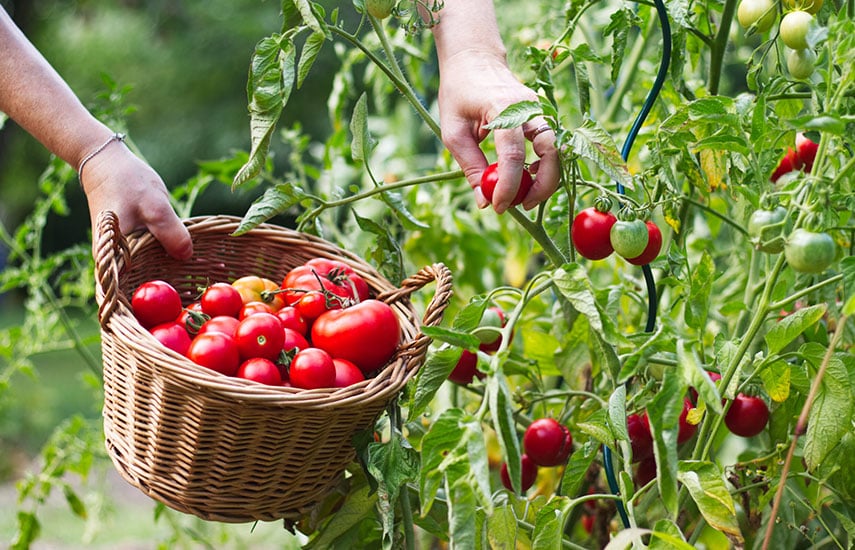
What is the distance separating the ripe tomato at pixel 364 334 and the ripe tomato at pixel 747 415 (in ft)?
1.16

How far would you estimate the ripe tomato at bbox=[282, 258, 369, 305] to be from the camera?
3.34ft

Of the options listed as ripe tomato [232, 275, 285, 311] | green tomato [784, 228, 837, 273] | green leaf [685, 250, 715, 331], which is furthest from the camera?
ripe tomato [232, 275, 285, 311]

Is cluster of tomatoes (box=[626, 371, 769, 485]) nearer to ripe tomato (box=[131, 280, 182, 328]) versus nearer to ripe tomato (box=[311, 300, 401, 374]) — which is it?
ripe tomato (box=[311, 300, 401, 374])

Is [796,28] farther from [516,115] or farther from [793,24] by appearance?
[516,115]

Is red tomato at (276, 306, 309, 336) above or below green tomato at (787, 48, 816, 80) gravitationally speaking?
A: below

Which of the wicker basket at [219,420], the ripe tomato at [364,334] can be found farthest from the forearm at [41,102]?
the ripe tomato at [364,334]

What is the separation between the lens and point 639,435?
2.98ft

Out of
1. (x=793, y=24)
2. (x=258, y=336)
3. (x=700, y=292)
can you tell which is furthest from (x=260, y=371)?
(x=793, y=24)

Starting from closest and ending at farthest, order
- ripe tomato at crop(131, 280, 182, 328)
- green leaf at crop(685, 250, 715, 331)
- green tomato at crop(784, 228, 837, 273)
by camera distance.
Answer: green tomato at crop(784, 228, 837, 273) → green leaf at crop(685, 250, 715, 331) → ripe tomato at crop(131, 280, 182, 328)

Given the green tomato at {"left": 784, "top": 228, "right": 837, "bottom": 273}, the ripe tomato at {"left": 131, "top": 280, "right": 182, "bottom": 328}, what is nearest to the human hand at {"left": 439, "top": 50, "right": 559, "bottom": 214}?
the green tomato at {"left": 784, "top": 228, "right": 837, "bottom": 273}

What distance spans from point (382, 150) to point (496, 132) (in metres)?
1.59

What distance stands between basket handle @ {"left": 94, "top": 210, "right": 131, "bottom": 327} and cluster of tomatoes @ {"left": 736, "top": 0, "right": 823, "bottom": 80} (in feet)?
2.11

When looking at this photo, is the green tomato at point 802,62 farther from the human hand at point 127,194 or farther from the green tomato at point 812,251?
the human hand at point 127,194

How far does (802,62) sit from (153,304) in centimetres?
67
